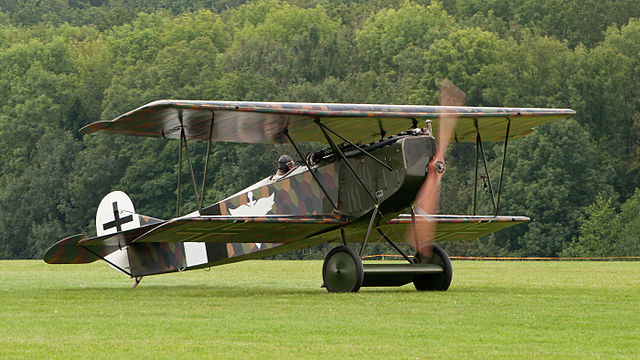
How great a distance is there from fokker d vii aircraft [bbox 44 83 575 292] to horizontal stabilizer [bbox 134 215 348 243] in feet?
0.07

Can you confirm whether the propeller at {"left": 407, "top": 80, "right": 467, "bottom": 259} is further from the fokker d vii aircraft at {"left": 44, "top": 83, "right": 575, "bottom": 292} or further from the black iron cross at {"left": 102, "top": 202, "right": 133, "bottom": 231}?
the black iron cross at {"left": 102, "top": 202, "right": 133, "bottom": 231}

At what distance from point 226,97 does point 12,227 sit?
64.1ft

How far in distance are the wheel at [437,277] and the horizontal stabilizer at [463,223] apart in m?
0.75

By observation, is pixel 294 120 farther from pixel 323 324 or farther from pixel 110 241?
pixel 323 324

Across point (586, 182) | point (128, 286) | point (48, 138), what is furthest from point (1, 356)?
point (48, 138)

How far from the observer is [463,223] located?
17922 millimetres

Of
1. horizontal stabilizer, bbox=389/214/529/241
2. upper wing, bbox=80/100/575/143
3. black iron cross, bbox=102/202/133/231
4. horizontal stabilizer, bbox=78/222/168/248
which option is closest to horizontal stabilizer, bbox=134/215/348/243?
horizontal stabilizer, bbox=78/222/168/248

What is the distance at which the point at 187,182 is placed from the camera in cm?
7281

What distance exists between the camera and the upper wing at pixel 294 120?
587 inches

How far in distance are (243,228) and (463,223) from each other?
4.45m

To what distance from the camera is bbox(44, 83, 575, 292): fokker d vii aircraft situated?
603 inches

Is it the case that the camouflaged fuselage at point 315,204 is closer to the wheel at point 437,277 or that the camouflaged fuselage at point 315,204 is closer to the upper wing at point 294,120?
the upper wing at point 294,120

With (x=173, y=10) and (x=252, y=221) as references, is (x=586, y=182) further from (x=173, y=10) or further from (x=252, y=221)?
(x=173, y=10)

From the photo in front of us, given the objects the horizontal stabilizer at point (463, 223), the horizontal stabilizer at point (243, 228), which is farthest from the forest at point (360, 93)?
the horizontal stabilizer at point (243, 228)
